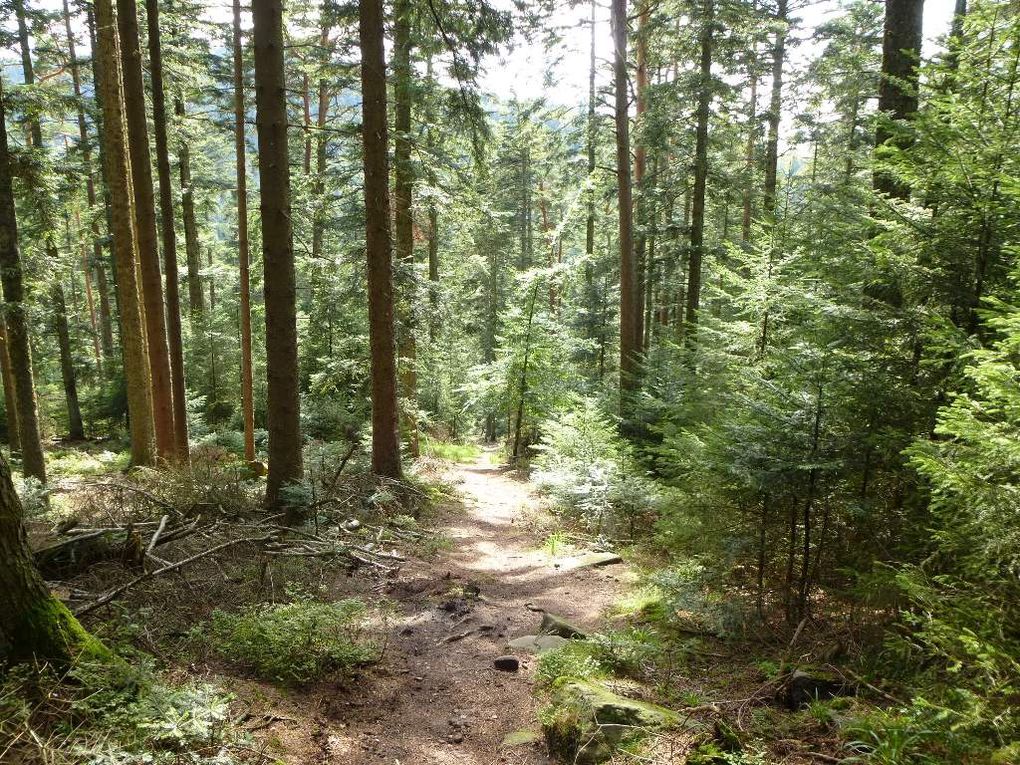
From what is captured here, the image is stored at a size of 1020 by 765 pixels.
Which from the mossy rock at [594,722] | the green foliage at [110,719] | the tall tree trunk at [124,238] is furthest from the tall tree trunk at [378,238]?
the green foliage at [110,719]

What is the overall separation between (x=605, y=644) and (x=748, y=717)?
1.47 metres

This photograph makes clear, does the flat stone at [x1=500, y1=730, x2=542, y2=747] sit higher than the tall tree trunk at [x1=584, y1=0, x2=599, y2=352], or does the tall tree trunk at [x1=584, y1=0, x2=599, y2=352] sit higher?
the tall tree trunk at [x1=584, y1=0, x2=599, y2=352]

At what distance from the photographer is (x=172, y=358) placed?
12414 millimetres

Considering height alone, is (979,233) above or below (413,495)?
above

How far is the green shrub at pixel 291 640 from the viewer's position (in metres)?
4.34

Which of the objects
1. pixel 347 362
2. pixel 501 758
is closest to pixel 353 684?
pixel 501 758

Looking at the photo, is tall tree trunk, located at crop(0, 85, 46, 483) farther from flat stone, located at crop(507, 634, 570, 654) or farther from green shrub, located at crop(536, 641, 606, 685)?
green shrub, located at crop(536, 641, 606, 685)

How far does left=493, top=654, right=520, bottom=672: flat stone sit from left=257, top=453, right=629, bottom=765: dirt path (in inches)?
2.5

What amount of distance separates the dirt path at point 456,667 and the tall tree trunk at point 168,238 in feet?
22.0

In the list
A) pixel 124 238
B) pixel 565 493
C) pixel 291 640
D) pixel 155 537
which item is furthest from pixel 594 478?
pixel 124 238

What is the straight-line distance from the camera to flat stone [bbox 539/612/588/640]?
5.60 metres

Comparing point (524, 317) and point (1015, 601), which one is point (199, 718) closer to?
point (1015, 601)

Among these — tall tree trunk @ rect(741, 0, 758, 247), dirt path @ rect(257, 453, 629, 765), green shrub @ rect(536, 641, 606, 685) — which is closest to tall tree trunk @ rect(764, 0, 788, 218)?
tall tree trunk @ rect(741, 0, 758, 247)

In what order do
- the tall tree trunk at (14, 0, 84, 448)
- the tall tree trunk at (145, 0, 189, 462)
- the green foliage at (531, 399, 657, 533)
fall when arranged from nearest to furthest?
the green foliage at (531, 399, 657, 533)
the tall tree trunk at (145, 0, 189, 462)
the tall tree trunk at (14, 0, 84, 448)
